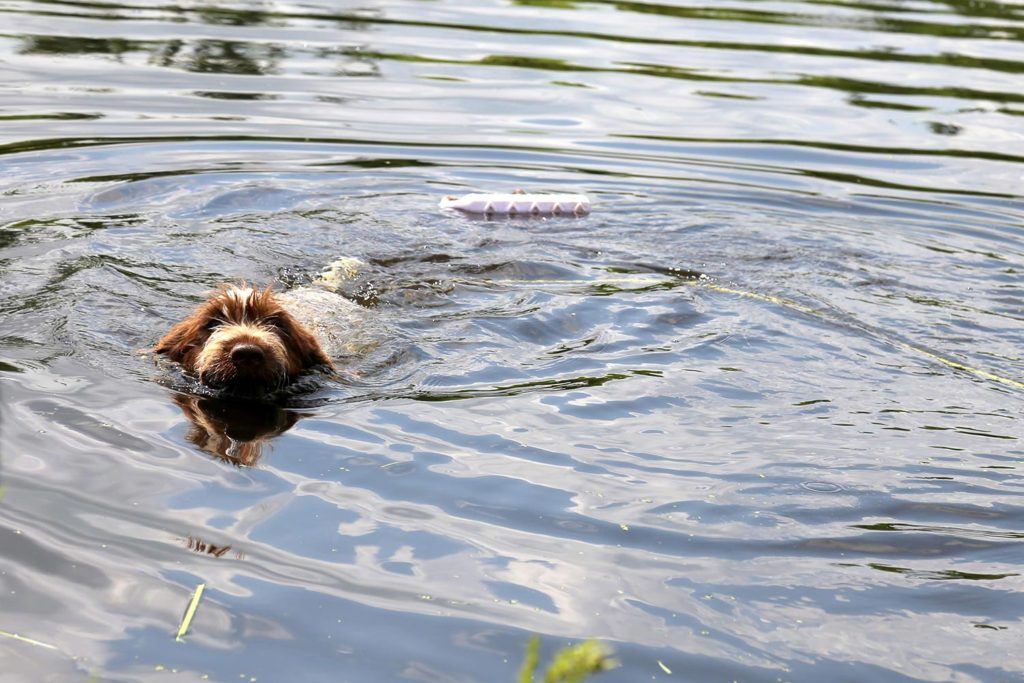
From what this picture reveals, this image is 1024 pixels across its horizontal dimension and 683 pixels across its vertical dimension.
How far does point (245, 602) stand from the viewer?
469 cm

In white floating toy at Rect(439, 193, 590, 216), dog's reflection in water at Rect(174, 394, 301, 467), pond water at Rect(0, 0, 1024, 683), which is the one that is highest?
white floating toy at Rect(439, 193, 590, 216)

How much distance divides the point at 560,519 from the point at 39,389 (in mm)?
2852

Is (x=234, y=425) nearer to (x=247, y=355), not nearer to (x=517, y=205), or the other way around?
(x=247, y=355)

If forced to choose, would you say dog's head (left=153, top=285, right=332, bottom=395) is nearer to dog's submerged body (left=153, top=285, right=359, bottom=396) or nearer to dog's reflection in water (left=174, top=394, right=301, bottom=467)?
dog's submerged body (left=153, top=285, right=359, bottom=396)

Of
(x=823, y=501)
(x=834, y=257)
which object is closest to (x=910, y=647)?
(x=823, y=501)

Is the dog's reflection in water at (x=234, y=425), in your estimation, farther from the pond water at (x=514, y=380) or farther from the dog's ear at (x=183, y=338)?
the dog's ear at (x=183, y=338)

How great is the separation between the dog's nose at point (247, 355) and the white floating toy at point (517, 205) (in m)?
3.83

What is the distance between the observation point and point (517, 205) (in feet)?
33.9

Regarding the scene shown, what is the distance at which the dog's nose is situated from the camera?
22.2 ft

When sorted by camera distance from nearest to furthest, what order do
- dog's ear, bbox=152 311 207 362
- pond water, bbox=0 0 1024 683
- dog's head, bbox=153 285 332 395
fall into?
pond water, bbox=0 0 1024 683
dog's head, bbox=153 285 332 395
dog's ear, bbox=152 311 207 362

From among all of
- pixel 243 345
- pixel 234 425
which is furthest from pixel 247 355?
pixel 234 425

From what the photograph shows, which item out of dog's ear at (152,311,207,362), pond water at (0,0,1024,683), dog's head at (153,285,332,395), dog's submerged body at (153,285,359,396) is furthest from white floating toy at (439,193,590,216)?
dog's ear at (152,311,207,362)

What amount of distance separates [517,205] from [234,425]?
4.24 meters

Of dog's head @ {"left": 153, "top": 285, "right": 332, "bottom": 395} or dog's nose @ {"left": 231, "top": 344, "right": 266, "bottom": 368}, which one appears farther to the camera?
dog's head @ {"left": 153, "top": 285, "right": 332, "bottom": 395}
